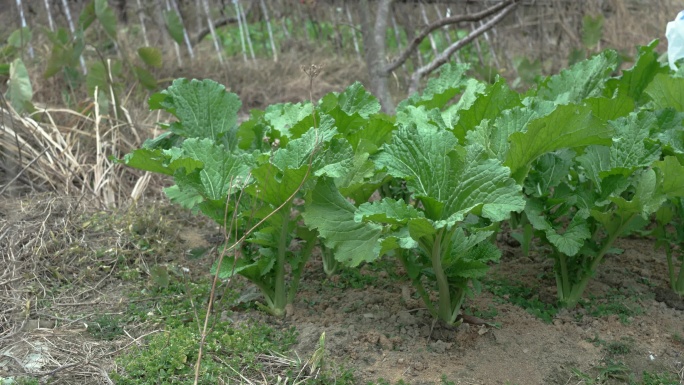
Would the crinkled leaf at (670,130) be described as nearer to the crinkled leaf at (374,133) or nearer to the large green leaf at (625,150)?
the large green leaf at (625,150)

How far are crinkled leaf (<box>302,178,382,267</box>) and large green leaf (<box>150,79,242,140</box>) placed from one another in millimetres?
687

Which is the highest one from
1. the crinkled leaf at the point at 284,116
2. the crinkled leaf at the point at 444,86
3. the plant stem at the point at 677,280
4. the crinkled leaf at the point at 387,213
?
the crinkled leaf at the point at 387,213

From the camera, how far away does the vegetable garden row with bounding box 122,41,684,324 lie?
83.9 inches

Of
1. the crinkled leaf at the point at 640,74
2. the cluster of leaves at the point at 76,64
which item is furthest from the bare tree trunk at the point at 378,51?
the crinkled leaf at the point at 640,74

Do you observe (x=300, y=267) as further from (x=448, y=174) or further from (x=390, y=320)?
(x=448, y=174)

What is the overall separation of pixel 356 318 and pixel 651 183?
1.03 metres

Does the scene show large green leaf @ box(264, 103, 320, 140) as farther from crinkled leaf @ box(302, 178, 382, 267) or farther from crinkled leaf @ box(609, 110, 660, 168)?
crinkled leaf @ box(609, 110, 660, 168)

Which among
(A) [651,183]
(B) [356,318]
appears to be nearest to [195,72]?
(B) [356,318]

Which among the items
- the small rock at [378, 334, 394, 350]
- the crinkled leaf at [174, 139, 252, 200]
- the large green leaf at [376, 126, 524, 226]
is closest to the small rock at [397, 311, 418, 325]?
the small rock at [378, 334, 394, 350]

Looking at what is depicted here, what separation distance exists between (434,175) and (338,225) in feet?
1.05

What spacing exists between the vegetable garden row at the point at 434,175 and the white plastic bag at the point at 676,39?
0.42m

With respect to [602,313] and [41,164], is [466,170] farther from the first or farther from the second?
[41,164]

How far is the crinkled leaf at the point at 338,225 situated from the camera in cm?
218

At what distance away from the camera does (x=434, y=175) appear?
2148 mm
